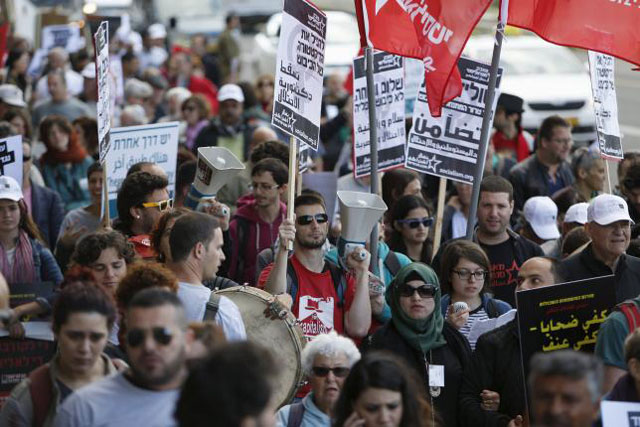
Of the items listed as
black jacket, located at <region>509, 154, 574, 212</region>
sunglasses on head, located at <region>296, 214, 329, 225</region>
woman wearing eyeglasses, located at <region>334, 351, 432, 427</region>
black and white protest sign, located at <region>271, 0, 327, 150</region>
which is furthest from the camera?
black jacket, located at <region>509, 154, 574, 212</region>

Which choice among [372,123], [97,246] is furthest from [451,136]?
[97,246]

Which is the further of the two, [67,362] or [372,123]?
[372,123]

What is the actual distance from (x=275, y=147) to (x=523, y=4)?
8.21 ft

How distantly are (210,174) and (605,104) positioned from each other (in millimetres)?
3297

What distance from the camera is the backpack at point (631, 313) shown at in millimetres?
6664

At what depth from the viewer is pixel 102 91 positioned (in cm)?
981

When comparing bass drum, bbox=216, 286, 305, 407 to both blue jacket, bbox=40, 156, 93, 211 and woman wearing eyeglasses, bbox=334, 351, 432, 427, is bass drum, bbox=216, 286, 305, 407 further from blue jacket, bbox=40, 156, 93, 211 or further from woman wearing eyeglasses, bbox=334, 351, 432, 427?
blue jacket, bbox=40, 156, 93, 211

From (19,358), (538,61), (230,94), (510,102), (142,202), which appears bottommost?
(538,61)

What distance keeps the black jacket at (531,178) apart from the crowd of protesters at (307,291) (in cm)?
2

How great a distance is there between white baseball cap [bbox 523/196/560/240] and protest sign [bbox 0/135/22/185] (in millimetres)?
3921

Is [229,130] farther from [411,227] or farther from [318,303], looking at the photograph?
[318,303]

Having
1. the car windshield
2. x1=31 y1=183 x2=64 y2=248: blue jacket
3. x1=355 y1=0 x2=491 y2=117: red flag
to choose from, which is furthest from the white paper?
the car windshield

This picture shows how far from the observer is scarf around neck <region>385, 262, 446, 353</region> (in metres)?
7.32

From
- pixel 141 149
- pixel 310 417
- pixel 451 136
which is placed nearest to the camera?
pixel 310 417
